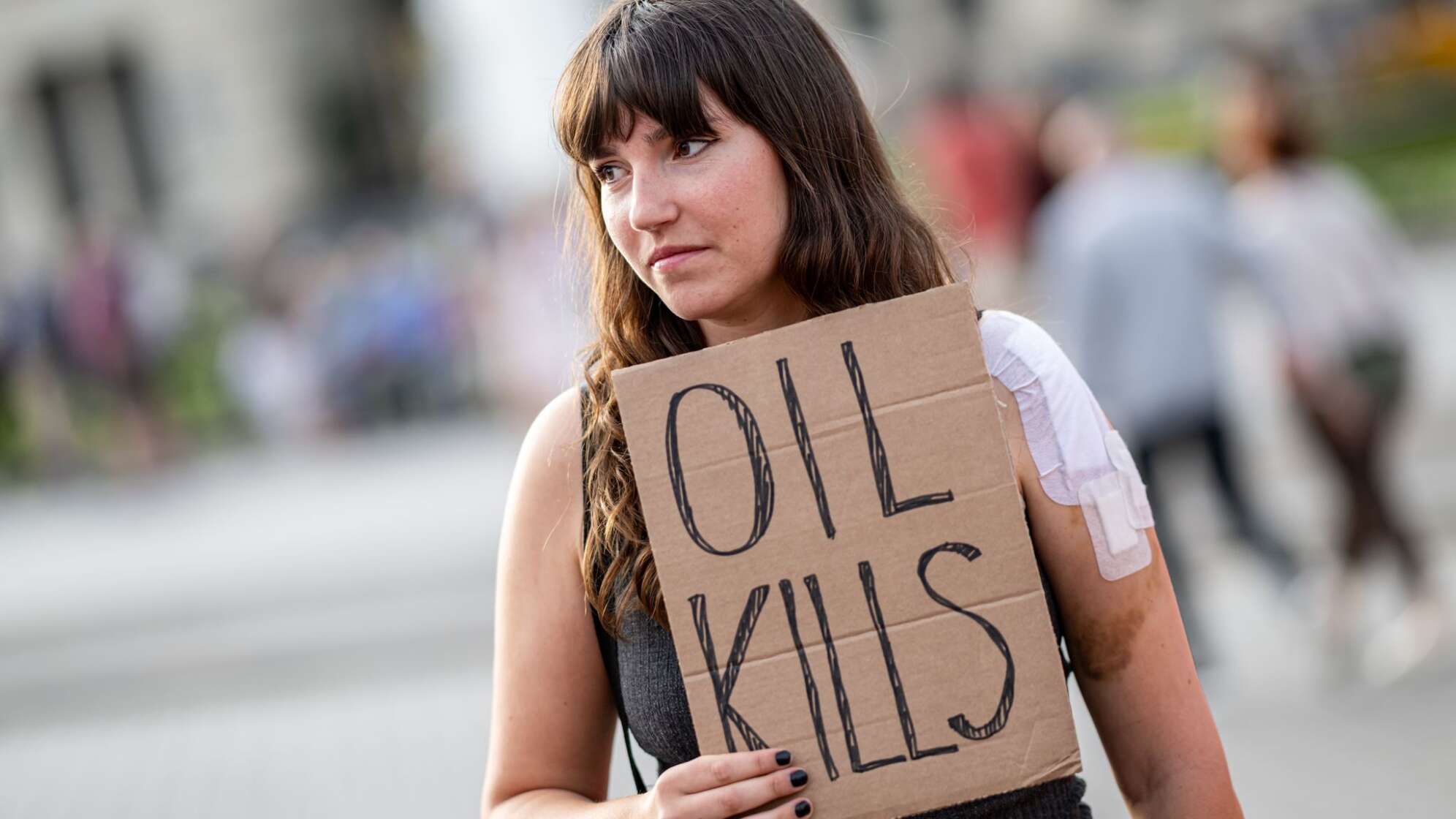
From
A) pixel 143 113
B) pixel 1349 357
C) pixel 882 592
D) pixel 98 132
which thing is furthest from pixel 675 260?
pixel 98 132

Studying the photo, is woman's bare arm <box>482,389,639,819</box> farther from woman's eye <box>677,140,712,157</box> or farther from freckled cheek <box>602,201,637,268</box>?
woman's eye <box>677,140,712,157</box>

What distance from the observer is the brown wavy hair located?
1.85 metres

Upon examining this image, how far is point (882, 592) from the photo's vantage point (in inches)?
71.2

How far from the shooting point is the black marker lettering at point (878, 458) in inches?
71.2

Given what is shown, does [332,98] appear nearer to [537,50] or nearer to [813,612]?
[537,50]

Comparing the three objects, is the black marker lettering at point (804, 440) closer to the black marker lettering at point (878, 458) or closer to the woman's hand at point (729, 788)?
the black marker lettering at point (878, 458)

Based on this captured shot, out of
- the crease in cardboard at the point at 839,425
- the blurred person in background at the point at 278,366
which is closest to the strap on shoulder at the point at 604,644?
the crease in cardboard at the point at 839,425

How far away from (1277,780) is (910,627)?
3.37 metres

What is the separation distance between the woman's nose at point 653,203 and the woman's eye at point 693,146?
0.04 m

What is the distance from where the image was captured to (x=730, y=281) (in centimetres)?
190

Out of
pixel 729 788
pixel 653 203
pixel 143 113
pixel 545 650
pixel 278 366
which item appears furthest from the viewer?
pixel 143 113

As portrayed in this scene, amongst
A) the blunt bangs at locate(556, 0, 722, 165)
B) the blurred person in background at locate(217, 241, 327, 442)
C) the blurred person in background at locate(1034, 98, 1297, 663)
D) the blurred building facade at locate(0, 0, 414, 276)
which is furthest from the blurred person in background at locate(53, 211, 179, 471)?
the blunt bangs at locate(556, 0, 722, 165)

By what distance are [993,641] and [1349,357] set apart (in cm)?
420

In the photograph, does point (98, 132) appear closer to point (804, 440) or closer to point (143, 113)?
point (143, 113)
